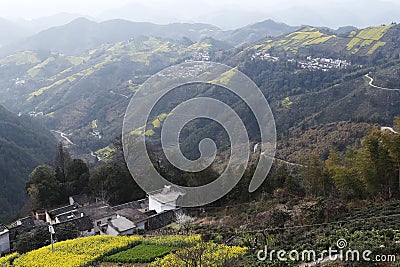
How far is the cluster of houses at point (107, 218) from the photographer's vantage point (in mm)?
19391

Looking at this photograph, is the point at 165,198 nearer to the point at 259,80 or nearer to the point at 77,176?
the point at 77,176

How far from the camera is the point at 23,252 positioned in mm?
17672

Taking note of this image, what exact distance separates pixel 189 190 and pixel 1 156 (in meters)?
29.4

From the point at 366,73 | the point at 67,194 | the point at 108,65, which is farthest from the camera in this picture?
the point at 108,65

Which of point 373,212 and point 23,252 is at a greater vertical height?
point 373,212

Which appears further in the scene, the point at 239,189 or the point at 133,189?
the point at 133,189

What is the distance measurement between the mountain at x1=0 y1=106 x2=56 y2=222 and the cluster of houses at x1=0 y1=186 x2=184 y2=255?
46.9 feet

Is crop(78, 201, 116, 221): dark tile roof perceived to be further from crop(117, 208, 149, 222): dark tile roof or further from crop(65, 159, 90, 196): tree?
crop(65, 159, 90, 196): tree

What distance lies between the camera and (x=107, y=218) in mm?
20688

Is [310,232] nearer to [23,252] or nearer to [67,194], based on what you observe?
[23,252]

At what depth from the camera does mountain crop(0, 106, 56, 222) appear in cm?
3881

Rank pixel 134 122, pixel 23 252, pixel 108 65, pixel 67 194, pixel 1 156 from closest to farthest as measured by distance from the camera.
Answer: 1. pixel 23 252
2. pixel 67 194
3. pixel 1 156
4. pixel 134 122
5. pixel 108 65

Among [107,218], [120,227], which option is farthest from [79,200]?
[120,227]

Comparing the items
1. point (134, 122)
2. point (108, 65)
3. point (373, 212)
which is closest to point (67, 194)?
point (373, 212)
